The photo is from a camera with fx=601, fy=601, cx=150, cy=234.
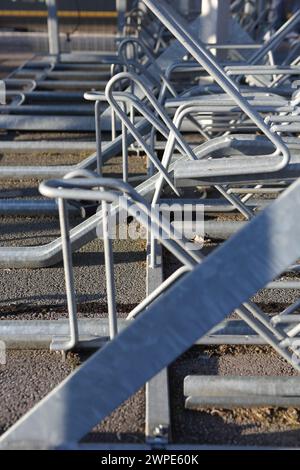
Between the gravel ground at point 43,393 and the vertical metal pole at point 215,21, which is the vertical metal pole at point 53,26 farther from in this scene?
the gravel ground at point 43,393

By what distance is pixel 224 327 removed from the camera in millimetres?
2863

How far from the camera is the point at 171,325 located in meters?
1.74

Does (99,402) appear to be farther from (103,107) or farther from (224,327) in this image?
(103,107)

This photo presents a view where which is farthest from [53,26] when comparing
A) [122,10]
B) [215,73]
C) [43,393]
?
[43,393]

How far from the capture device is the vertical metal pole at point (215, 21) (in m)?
6.52

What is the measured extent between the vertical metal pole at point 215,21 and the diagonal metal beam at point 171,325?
17.7 ft

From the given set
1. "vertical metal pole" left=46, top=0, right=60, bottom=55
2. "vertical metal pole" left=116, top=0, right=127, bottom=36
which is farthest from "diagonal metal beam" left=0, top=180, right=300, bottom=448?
"vertical metal pole" left=116, top=0, right=127, bottom=36

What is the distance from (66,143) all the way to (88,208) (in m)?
1.68

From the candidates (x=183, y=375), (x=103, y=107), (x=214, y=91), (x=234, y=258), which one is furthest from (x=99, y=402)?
(x=103, y=107)

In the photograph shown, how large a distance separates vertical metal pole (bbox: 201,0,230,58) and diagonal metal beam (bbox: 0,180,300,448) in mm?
5397

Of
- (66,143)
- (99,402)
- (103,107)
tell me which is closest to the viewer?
(99,402)

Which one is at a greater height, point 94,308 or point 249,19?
point 249,19

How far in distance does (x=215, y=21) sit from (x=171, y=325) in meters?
5.51

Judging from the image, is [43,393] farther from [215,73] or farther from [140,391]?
[215,73]
